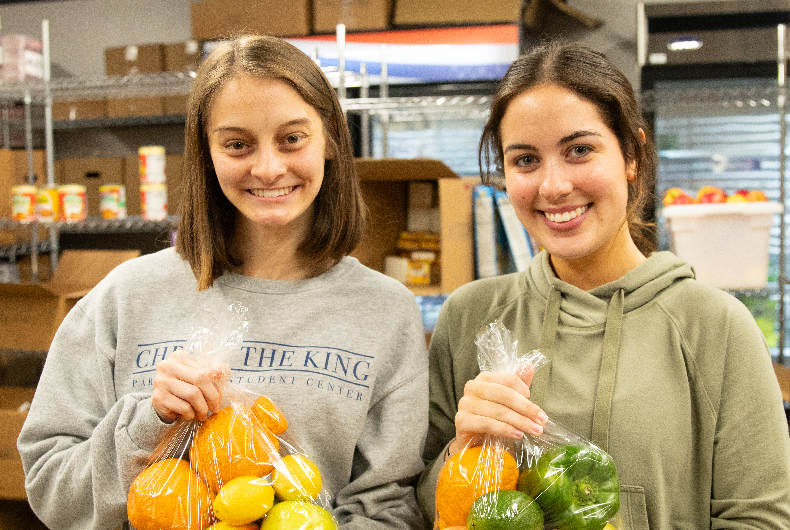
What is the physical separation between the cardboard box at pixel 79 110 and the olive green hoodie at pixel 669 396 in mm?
3482

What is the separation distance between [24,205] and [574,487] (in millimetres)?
2934

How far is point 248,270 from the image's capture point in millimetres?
1112

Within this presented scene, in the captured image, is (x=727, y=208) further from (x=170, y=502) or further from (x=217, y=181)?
(x=170, y=502)

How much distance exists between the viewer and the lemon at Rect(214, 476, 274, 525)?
743 millimetres

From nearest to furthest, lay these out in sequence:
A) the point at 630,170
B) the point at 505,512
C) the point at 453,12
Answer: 1. the point at 505,512
2. the point at 630,170
3. the point at 453,12

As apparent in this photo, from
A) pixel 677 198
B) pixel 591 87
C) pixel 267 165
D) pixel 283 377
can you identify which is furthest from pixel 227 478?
pixel 677 198

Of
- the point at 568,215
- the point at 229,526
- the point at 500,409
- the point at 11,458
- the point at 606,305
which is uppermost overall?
the point at 568,215

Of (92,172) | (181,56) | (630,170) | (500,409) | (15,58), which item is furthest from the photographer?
(92,172)

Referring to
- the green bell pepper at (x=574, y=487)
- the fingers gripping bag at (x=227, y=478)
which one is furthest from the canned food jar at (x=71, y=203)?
the green bell pepper at (x=574, y=487)

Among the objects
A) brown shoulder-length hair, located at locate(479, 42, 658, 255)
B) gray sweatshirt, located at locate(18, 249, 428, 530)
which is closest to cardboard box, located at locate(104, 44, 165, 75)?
gray sweatshirt, located at locate(18, 249, 428, 530)

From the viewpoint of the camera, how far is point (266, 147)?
0.96 metres

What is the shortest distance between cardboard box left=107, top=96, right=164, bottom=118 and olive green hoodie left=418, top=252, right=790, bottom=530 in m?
3.18

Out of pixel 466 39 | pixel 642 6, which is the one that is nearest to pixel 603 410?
pixel 466 39

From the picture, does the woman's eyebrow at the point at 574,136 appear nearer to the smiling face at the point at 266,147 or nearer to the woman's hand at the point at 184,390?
the smiling face at the point at 266,147
